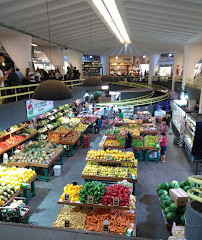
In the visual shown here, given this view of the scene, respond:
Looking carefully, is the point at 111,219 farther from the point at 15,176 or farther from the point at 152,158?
the point at 152,158

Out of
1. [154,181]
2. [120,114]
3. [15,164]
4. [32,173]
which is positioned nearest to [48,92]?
[32,173]

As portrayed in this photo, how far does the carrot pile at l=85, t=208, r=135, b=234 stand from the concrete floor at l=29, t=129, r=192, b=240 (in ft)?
2.09

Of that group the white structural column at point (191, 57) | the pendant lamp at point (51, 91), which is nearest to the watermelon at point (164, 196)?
the pendant lamp at point (51, 91)

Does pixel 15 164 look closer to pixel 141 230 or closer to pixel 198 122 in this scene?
pixel 141 230

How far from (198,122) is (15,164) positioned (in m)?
7.70

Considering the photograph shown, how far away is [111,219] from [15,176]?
3308 millimetres

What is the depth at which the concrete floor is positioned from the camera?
5769mm

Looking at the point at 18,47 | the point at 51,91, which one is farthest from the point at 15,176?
the point at 18,47

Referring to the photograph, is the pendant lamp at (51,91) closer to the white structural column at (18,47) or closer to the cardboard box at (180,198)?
the cardboard box at (180,198)

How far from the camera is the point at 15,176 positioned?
6539 mm

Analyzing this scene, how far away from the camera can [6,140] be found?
33.1 feet

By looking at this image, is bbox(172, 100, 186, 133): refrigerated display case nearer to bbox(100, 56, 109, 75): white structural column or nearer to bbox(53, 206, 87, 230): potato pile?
bbox(53, 206, 87, 230): potato pile

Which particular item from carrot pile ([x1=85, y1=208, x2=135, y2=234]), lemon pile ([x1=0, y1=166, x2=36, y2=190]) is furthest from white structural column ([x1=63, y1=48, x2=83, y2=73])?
carrot pile ([x1=85, y1=208, x2=135, y2=234])

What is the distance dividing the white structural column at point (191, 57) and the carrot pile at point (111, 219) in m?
13.0
